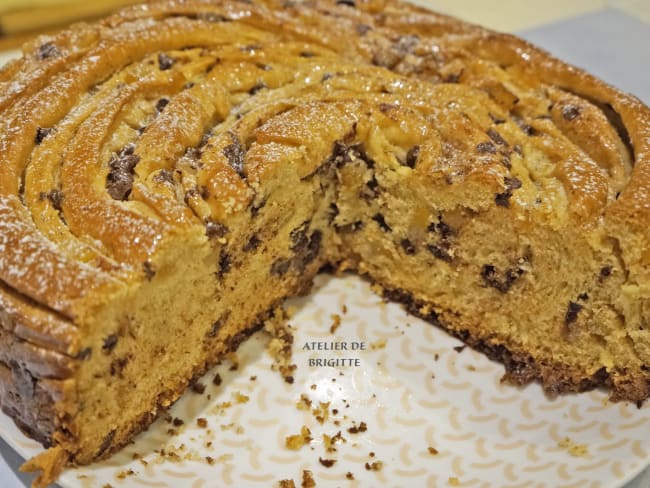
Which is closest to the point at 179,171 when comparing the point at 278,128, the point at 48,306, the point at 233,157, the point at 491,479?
the point at 233,157

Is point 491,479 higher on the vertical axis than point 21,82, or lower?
lower

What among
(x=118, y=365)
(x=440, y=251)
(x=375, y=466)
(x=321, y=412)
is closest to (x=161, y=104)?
(x=118, y=365)

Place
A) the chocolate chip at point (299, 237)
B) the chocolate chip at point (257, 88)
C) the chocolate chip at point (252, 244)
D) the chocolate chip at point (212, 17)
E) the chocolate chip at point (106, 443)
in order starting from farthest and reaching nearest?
the chocolate chip at point (212, 17) → the chocolate chip at point (257, 88) → the chocolate chip at point (299, 237) → the chocolate chip at point (252, 244) → the chocolate chip at point (106, 443)

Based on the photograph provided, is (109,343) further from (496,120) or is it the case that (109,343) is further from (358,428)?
(496,120)

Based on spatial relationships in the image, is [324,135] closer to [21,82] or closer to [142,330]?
[142,330]

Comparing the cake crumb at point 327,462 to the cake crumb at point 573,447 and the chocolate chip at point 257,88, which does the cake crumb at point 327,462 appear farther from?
the chocolate chip at point 257,88

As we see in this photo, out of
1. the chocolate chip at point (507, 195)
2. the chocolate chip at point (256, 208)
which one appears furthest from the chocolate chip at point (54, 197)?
the chocolate chip at point (507, 195)
